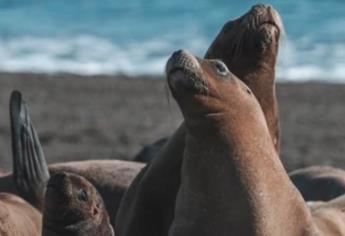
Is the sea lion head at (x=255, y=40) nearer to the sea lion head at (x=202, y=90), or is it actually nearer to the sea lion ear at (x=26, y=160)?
the sea lion head at (x=202, y=90)

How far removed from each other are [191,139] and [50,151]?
784 centimetres

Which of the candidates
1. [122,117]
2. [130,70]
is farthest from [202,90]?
[130,70]

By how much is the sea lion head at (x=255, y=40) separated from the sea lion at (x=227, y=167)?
84 cm

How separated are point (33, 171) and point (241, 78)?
1.58 meters

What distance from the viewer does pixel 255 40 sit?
6.70 meters

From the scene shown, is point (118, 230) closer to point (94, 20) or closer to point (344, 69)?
point (344, 69)

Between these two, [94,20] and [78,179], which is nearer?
[78,179]

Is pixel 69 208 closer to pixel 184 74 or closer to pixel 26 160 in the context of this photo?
pixel 184 74

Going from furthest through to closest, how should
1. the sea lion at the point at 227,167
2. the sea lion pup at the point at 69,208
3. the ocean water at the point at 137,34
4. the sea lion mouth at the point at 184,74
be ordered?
the ocean water at the point at 137,34 < the sea lion pup at the point at 69,208 < the sea lion at the point at 227,167 < the sea lion mouth at the point at 184,74

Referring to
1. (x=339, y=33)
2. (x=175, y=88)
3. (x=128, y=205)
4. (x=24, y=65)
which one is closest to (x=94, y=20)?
(x=339, y=33)

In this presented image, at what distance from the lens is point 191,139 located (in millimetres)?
5746

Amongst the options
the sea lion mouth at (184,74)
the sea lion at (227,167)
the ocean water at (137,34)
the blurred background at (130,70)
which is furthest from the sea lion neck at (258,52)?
the ocean water at (137,34)

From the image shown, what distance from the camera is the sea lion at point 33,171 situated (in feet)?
25.7

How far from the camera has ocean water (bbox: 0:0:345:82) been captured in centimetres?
1919
